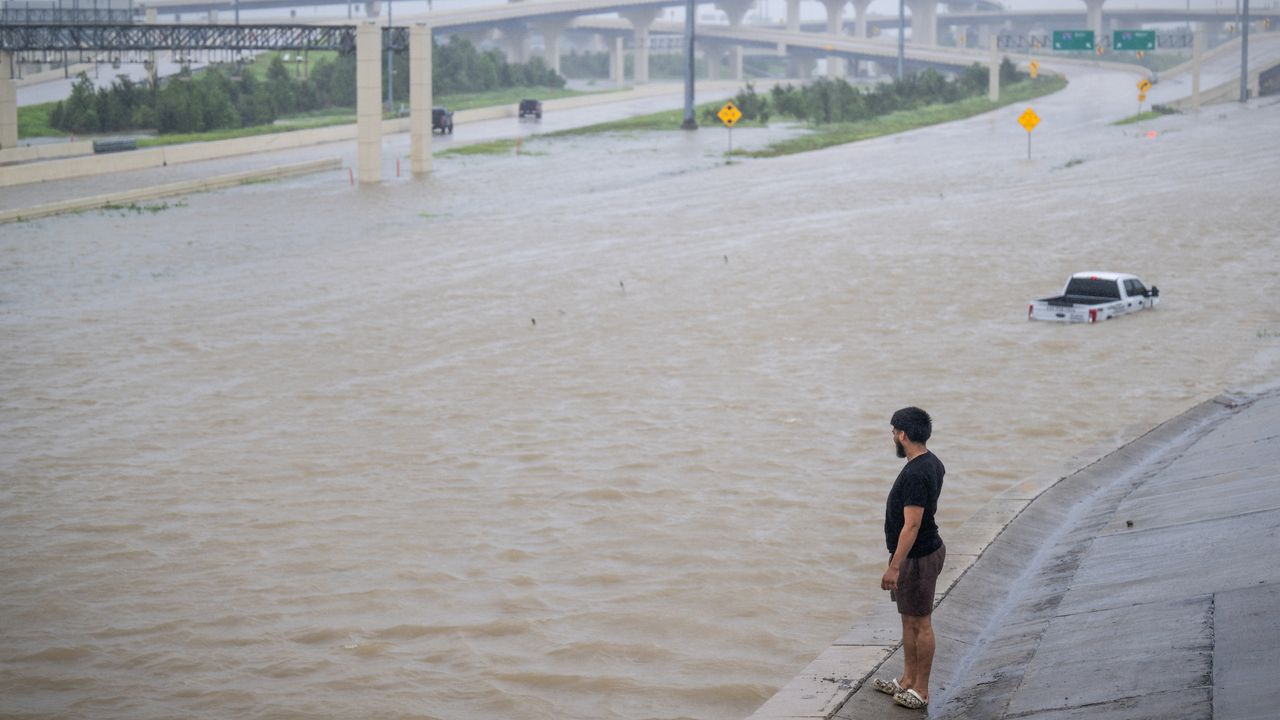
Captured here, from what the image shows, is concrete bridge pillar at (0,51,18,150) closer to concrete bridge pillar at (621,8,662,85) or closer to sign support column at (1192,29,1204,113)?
sign support column at (1192,29,1204,113)

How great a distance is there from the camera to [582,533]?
51.8ft

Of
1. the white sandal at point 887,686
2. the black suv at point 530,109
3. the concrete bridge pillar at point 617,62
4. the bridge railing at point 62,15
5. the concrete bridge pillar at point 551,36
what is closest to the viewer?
the white sandal at point 887,686

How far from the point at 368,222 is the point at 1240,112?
6206cm

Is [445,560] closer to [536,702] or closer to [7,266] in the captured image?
[536,702]

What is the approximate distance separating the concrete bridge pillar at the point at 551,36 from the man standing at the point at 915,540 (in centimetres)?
16671

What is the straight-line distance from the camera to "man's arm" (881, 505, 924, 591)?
948 cm

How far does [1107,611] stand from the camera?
37.2 feet

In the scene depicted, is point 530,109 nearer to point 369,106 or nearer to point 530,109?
point 530,109

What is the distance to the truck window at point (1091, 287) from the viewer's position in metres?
29.0

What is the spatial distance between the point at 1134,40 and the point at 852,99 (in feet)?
86.0

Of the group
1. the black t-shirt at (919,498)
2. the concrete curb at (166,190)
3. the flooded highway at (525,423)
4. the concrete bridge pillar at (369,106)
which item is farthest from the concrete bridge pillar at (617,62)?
the black t-shirt at (919,498)

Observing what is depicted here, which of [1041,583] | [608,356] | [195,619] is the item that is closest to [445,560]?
[195,619]

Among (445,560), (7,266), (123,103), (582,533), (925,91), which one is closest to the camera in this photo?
(445,560)

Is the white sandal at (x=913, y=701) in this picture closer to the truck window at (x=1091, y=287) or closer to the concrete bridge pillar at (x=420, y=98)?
the truck window at (x=1091, y=287)
